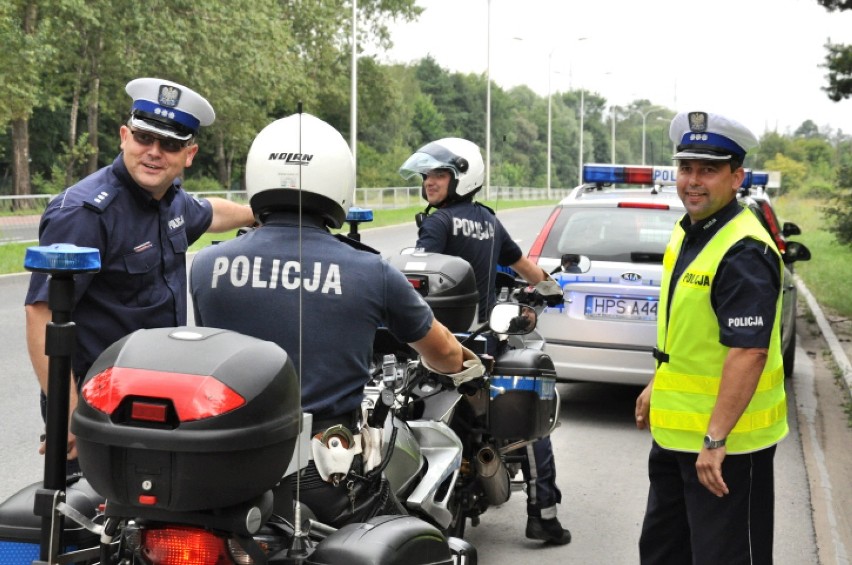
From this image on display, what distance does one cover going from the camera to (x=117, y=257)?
12.8 feet

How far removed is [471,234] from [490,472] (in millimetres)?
1298

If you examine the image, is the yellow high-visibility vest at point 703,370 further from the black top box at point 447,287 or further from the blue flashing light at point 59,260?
the blue flashing light at point 59,260

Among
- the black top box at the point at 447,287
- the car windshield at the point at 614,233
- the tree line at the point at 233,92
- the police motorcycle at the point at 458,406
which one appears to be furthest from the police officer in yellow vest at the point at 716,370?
the tree line at the point at 233,92

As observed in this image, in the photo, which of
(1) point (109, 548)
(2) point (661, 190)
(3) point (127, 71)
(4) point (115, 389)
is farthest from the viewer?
(3) point (127, 71)

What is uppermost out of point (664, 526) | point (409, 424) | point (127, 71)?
point (127, 71)

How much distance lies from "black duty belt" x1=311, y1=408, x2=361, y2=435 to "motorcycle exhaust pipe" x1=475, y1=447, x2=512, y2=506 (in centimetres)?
179

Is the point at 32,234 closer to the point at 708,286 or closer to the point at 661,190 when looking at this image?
the point at 661,190

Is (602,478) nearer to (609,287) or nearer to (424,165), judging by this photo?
(609,287)

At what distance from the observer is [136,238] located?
13.0 feet

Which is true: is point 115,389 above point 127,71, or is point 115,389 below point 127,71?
below

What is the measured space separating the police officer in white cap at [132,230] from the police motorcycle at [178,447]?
0.99 meters

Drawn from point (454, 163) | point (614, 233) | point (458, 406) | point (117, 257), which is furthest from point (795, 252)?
point (117, 257)

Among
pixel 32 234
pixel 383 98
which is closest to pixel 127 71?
pixel 32 234

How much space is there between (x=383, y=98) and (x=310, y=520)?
68.1 m
